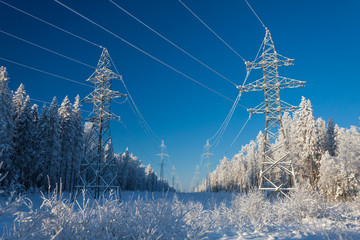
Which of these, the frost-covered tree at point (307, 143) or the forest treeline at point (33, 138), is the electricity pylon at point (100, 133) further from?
the frost-covered tree at point (307, 143)

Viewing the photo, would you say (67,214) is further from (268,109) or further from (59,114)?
(59,114)

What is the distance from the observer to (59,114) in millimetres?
38000

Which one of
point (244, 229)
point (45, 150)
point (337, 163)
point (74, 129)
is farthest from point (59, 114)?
point (337, 163)

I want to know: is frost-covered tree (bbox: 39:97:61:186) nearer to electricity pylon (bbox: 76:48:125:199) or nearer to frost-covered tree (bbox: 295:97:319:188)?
electricity pylon (bbox: 76:48:125:199)

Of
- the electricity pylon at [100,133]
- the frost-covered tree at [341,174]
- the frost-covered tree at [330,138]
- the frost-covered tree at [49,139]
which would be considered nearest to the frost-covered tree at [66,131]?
the frost-covered tree at [49,139]

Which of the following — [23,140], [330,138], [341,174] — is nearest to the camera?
[23,140]

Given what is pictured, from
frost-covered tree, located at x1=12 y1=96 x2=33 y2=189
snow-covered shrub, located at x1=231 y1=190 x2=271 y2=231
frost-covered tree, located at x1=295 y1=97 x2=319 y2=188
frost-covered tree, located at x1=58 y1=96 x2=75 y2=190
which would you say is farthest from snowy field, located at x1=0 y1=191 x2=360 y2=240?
frost-covered tree, located at x1=58 y1=96 x2=75 y2=190

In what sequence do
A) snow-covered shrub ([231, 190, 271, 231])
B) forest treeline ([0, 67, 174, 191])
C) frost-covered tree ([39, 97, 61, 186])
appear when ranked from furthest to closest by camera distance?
1. frost-covered tree ([39, 97, 61, 186])
2. forest treeline ([0, 67, 174, 191])
3. snow-covered shrub ([231, 190, 271, 231])

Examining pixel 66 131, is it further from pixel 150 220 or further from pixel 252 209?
pixel 150 220

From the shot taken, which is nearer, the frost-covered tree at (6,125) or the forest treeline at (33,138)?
the frost-covered tree at (6,125)

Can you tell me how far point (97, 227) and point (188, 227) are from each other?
241cm

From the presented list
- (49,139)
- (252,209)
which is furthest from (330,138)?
(49,139)

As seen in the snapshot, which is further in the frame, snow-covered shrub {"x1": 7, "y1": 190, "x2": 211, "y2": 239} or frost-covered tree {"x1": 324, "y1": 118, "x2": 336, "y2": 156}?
frost-covered tree {"x1": 324, "y1": 118, "x2": 336, "y2": 156}

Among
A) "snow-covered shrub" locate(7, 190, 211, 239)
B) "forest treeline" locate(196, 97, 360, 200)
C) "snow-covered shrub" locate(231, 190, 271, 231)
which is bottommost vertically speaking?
"snow-covered shrub" locate(231, 190, 271, 231)
